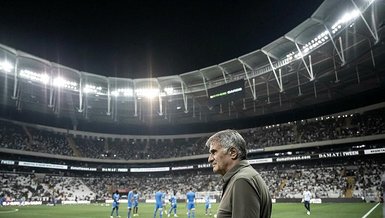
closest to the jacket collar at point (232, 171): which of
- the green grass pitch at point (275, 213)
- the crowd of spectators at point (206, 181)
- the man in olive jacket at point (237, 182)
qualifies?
the man in olive jacket at point (237, 182)

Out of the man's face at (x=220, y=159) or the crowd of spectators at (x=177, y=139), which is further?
the crowd of spectators at (x=177, y=139)

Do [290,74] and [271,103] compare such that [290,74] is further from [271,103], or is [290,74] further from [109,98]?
[109,98]

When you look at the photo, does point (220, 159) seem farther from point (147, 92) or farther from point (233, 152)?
point (147, 92)

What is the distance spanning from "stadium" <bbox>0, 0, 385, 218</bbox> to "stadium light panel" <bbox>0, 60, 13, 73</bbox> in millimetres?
160

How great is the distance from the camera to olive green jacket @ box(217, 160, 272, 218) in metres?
2.43

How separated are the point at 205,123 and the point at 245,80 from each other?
64.9ft

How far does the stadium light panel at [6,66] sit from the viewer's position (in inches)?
1881

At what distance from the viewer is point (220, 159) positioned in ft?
9.76

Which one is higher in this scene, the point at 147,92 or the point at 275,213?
the point at 147,92

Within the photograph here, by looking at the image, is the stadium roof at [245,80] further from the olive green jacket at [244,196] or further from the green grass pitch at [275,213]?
the olive green jacket at [244,196]

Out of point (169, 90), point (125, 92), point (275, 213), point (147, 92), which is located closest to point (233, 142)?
point (275, 213)

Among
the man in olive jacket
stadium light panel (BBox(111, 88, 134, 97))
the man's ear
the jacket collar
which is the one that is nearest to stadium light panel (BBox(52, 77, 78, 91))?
stadium light panel (BBox(111, 88, 134, 97))

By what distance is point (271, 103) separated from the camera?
59.1 m

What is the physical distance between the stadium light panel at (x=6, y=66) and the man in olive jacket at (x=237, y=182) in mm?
52840
